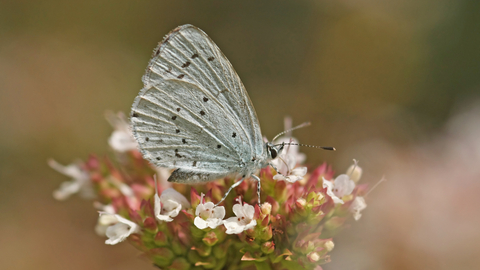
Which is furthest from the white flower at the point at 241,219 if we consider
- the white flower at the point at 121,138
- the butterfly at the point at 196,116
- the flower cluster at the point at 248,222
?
the white flower at the point at 121,138

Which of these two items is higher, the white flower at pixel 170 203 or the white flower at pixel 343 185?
the white flower at pixel 343 185

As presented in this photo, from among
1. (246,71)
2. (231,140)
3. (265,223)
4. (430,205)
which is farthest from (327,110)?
(265,223)

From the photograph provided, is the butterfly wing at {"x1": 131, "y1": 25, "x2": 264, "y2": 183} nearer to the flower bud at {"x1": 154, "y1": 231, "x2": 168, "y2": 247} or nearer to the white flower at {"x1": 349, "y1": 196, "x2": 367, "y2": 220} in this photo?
the flower bud at {"x1": 154, "y1": 231, "x2": 168, "y2": 247}

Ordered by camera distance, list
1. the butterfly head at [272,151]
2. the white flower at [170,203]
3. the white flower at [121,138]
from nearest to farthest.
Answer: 1. the white flower at [170,203]
2. the butterfly head at [272,151]
3. the white flower at [121,138]

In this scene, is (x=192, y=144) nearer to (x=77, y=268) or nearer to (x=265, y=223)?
(x=265, y=223)

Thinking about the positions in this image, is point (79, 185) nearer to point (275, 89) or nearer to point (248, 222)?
point (248, 222)

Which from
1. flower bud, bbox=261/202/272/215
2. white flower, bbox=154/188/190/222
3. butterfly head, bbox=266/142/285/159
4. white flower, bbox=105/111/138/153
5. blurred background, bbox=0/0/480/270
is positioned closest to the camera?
flower bud, bbox=261/202/272/215

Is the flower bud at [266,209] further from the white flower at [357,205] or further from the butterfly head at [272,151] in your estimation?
the white flower at [357,205]

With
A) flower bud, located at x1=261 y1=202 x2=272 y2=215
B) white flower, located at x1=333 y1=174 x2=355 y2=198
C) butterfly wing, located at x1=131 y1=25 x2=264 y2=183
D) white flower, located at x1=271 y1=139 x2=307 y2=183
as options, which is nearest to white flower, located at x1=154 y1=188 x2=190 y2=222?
butterfly wing, located at x1=131 y1=25 x2=264 y2=183

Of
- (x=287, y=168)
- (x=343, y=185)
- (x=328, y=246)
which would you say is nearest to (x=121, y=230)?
(x=287, y=168)
